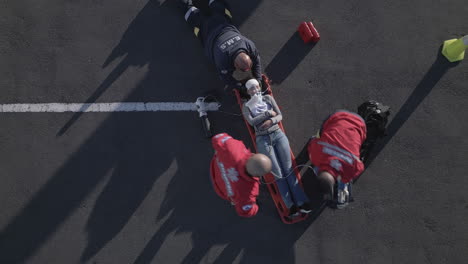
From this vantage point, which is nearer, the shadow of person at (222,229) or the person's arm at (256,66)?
the person's arm at (256,66)

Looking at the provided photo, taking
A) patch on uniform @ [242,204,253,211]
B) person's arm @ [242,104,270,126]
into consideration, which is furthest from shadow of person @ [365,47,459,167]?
patch on uniform @ [242,204,253,211]

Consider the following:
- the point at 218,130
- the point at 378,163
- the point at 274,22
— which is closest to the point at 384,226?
the point at 378,163

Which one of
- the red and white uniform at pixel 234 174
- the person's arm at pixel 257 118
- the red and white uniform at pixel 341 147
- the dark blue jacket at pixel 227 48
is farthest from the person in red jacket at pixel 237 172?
the dark blue jacket at pixel 227 48

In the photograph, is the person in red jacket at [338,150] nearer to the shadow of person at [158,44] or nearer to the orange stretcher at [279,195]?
the orange stretcher at [279,195]

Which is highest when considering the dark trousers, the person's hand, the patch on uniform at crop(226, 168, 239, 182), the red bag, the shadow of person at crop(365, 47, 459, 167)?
the dark trousers

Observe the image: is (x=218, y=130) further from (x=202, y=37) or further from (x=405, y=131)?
(x=405, y=131)

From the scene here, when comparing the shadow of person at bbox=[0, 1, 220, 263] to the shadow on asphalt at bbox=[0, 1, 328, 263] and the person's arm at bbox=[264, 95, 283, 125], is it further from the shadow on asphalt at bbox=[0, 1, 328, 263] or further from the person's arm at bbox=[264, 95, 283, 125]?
the person's arm at bbox=[264, 95, 283, 125]

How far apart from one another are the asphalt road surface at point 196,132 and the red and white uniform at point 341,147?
1.19 metres

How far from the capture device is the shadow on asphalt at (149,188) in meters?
5.49

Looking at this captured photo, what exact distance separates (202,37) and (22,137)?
3993mm

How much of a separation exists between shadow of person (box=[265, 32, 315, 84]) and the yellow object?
8.76 feet

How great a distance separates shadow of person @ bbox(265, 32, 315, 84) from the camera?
5.89 metres

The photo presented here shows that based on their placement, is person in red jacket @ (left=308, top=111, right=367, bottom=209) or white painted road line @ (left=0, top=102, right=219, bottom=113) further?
white painted road line @ (left=0, top=102, right=219, bottom=113)

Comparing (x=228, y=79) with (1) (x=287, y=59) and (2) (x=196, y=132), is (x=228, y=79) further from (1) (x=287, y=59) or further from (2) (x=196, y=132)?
(1) (x=287, y=59)
